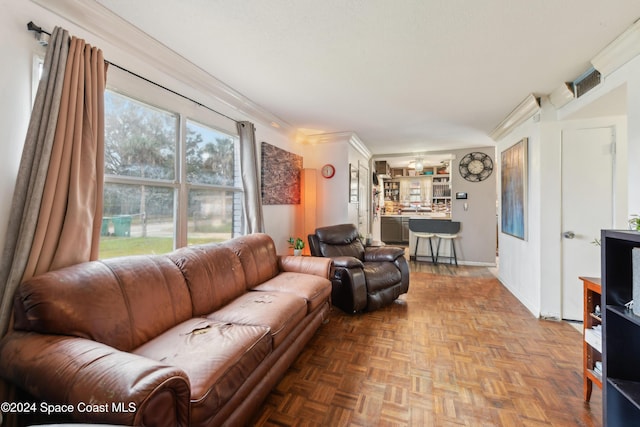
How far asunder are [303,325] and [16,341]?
1.49 metres

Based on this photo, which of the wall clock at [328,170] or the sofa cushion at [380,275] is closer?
the sofa cushion at [380,275]

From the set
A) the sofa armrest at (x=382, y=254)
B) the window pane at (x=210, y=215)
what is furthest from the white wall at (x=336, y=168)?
the window pane at (x=210, y=215)

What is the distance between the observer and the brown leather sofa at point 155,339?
0.86 m

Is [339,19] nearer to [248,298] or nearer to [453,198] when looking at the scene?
[248,298]

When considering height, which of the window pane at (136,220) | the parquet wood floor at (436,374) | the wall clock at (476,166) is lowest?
the parquet wood floor at (436,374)

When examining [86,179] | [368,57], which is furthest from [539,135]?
[86,179]

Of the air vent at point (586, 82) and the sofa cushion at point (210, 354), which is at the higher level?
the air vent at point (586, 82)

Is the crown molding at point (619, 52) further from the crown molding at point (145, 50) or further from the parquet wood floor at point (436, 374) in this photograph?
the crown molding at point (145, 50)

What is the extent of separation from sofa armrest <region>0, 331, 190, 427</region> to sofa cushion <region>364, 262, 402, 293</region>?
2.20 m

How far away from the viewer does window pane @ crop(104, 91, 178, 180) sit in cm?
176

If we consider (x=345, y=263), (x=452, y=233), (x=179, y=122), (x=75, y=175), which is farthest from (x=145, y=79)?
(x=452, y=233)

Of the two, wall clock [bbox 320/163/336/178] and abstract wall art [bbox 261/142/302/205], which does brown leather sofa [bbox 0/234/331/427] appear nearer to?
abstract wall art [bbox 261/142/302/205]

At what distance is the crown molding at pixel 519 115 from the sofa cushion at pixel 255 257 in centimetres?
314

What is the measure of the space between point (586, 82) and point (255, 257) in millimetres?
3290
